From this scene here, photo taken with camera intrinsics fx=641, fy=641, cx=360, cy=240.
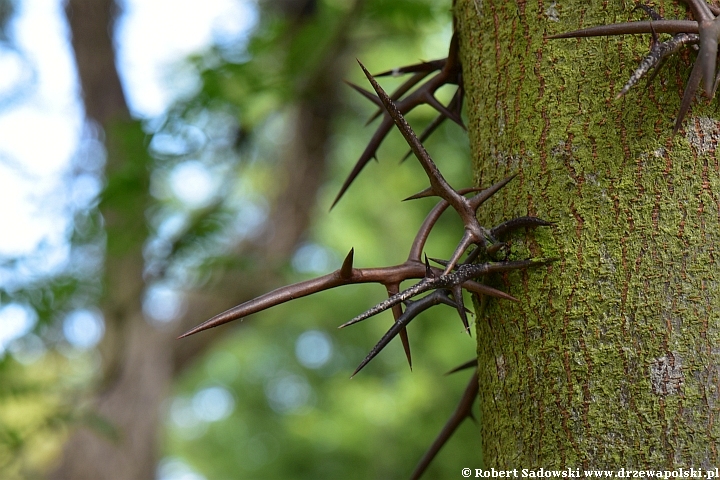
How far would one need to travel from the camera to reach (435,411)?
18.5 feet

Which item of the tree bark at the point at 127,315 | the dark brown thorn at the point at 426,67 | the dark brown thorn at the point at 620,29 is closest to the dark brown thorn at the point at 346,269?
the dark brown thorn at the point at 620,29

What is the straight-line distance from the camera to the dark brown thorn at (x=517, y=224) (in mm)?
856

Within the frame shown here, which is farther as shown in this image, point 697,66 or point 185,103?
point 185,103

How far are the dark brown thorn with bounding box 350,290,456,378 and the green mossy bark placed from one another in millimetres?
100

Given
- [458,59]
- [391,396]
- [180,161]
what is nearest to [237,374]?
[391,396]

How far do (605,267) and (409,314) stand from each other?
0.85ft

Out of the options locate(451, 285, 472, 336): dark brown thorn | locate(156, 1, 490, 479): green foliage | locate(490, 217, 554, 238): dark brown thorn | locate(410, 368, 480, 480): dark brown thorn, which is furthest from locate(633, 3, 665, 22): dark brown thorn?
locate(156, 1, 490, 479): green foliage

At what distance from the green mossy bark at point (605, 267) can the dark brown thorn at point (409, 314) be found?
3.9 inches

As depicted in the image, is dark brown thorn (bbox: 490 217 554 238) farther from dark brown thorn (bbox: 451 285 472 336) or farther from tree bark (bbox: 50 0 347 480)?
tree bark (bbox: 50 0 347 480)

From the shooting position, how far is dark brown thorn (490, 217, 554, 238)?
86 centimetres

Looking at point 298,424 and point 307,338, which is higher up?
point 307,338

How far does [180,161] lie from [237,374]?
1021 cm

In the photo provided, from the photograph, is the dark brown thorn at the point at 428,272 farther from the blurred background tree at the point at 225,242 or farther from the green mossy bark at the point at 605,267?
the blurred background tree at the point at 225,242

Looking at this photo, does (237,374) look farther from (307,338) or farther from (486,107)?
(486,107)
